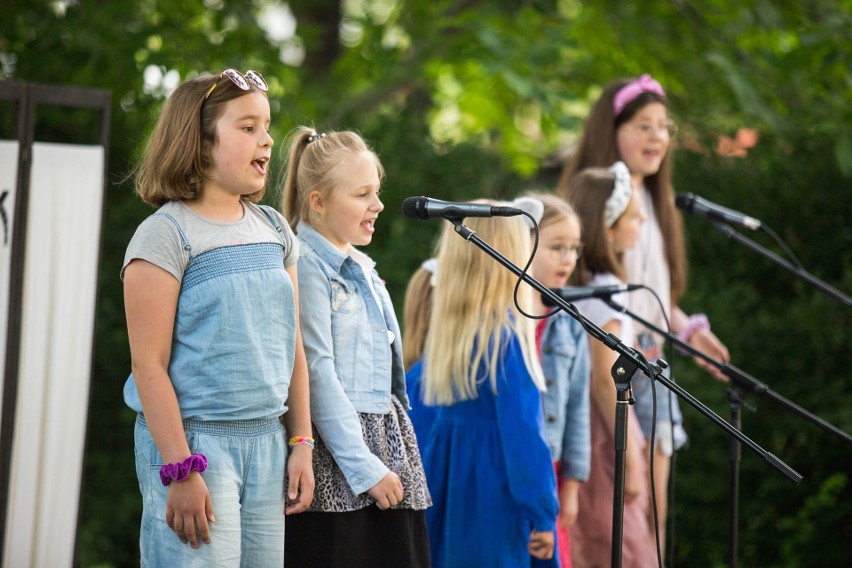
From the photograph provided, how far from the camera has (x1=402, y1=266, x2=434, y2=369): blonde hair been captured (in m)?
3.57

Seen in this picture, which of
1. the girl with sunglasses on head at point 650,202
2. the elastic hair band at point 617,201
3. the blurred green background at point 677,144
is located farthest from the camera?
the blurred green background at point 677,144

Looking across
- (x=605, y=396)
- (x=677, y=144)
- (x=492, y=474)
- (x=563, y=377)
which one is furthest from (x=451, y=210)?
(x=677, y=144)

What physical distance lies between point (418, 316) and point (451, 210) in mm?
1043

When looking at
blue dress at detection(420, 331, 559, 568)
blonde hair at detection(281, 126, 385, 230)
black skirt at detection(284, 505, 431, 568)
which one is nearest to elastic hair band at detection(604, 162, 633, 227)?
blue dress at detection(420, 331, 559, 568)

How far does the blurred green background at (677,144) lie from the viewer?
5383 mm

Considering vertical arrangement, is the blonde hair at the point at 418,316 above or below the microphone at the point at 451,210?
below

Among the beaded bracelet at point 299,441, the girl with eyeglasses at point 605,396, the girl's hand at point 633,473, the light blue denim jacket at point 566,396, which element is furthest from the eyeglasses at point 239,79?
the girl's hand at point 633,473

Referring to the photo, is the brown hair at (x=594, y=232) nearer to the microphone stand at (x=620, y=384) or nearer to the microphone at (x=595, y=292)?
the microphone at (x=595, y=292)

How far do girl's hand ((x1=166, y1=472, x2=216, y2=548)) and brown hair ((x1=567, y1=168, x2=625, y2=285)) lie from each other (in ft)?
6.48

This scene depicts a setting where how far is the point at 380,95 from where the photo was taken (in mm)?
6887

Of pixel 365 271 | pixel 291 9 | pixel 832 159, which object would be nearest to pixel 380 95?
pixel 291 9

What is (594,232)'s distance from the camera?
3.92m

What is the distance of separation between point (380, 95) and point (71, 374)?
364 cm

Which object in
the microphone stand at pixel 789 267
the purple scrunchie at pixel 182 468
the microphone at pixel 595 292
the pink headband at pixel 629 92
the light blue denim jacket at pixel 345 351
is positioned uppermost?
the pink headband at pixel 629 92
